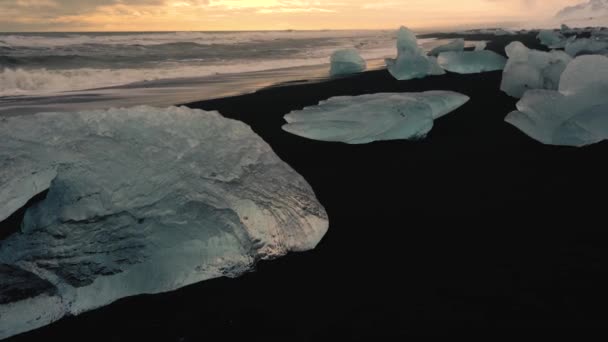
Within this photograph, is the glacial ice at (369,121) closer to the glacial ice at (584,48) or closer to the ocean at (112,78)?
the ocean at (112,78)

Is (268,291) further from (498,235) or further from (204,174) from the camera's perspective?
(498,235)

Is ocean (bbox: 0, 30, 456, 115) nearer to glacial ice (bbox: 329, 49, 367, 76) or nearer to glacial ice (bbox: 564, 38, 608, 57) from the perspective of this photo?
glacial ice (bbox: 329, 49, 367, 76)

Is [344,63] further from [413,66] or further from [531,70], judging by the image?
[531,70]

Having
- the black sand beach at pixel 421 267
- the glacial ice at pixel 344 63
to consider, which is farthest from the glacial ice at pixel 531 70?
the glacial ice at pixel 344 63

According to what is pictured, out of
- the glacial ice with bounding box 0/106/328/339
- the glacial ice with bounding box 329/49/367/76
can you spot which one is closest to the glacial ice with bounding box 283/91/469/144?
the glacial ice with bounding box 0/106/328/339

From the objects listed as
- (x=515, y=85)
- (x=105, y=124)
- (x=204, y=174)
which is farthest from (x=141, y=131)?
(x=515, y=85)

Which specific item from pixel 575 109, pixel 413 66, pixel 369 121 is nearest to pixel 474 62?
pixel 413 66
